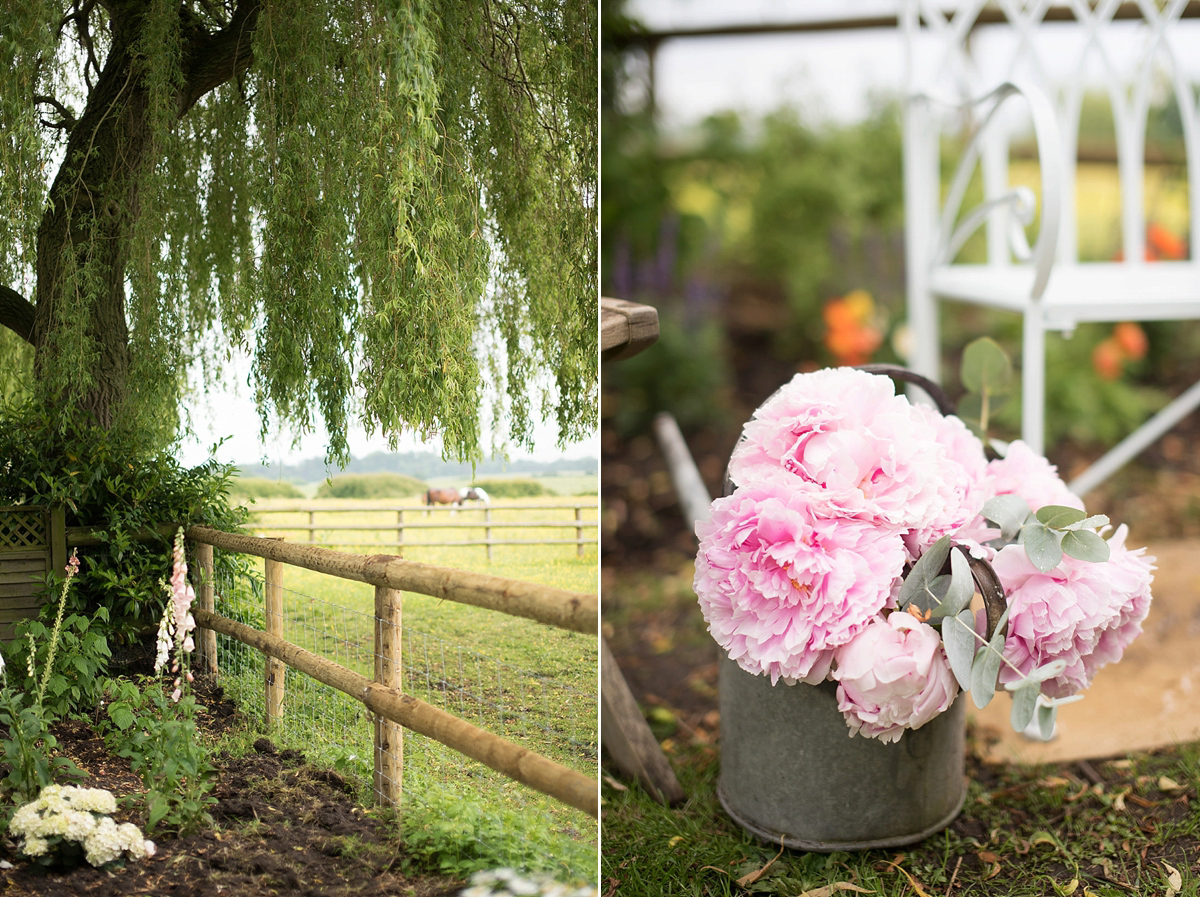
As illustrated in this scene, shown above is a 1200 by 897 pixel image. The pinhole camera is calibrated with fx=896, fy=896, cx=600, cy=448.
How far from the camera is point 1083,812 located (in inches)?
55.0

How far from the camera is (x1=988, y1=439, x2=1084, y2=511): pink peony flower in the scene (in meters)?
1.28

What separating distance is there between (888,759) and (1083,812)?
418 mm

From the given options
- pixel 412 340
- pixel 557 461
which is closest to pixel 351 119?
pixel 412 340

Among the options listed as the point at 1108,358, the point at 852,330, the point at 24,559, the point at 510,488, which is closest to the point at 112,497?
the point at 24,559

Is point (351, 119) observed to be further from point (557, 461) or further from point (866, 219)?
point (866, 219)

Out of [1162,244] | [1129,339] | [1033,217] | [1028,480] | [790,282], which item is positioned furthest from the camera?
[790,282]

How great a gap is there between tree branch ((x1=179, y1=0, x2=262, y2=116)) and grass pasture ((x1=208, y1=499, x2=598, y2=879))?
1.59 feet

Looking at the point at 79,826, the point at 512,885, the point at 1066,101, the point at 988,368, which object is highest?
the point at 1066,101

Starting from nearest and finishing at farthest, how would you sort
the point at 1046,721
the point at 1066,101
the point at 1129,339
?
1. the point at 1046,721
2. the point at 1066,101
3. the point at 1129,339

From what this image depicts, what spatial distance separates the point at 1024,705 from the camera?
3.51 feet

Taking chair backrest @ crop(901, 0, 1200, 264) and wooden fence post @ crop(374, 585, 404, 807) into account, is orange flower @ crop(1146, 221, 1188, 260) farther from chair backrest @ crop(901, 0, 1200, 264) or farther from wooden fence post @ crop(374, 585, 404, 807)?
wooden fence post @ crop(374, 585, 404, 807)

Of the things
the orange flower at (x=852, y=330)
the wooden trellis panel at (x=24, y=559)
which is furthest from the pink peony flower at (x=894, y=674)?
the orange flower at (x=852, y=330)

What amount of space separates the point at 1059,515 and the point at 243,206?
1039mm

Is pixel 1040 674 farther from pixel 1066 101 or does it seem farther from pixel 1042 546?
pixel 1066 101
